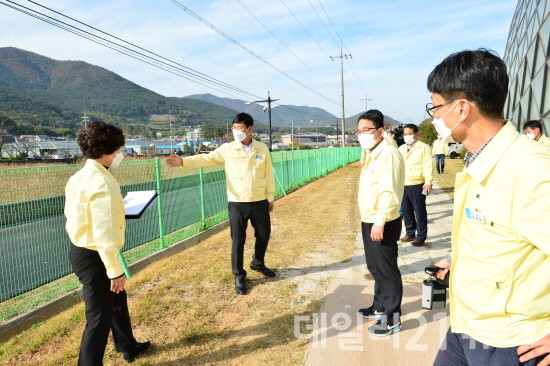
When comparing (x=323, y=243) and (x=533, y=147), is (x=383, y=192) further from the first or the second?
(x=323, y=243)

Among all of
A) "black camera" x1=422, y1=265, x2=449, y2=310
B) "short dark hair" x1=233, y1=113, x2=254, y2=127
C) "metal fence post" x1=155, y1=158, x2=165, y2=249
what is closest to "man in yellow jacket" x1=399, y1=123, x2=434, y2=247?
"short dark hair" x1=233, y1=113, x2=254, y2=127

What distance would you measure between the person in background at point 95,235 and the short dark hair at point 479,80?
2.03 m

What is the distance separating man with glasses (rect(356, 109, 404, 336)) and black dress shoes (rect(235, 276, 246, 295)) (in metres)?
1.52

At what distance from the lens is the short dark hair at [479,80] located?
1291 mm

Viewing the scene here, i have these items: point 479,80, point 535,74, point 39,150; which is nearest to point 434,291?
point 479,80

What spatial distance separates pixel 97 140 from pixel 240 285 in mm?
2386

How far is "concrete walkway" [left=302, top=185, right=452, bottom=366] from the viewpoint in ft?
9.32

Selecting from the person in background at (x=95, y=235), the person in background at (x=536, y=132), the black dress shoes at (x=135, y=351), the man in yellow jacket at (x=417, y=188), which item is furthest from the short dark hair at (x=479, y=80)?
the person in background at (x=536, y=132)

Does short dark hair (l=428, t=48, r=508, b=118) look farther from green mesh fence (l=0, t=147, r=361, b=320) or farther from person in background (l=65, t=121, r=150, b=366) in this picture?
green mesh fence (l=0, t=147, r=361, b=320)

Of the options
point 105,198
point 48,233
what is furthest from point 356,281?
point 48,233

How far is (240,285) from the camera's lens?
4.14 metres

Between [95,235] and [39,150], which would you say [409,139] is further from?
[39,150]

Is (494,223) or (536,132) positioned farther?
(536,132)

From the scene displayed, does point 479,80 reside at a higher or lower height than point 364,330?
higher
